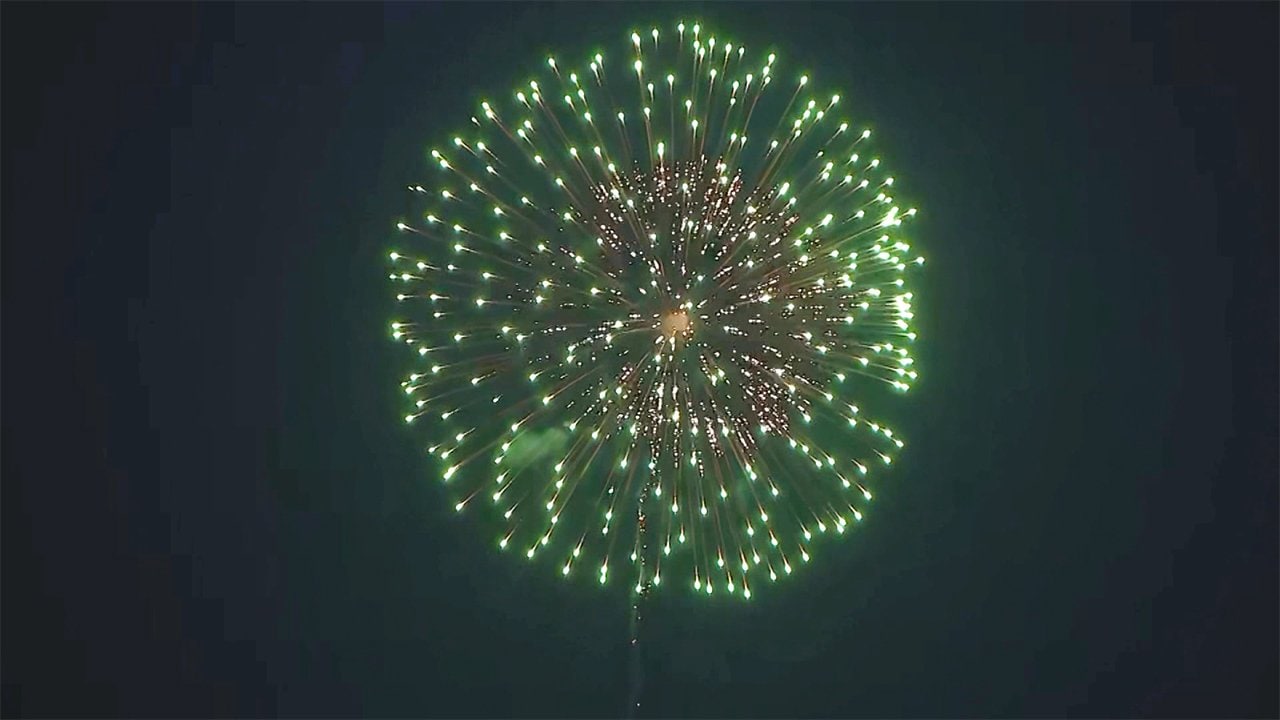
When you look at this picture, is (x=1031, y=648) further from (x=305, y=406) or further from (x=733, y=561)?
(x=305, y=406)

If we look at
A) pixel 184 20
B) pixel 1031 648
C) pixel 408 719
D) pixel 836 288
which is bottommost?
pixel 408 719

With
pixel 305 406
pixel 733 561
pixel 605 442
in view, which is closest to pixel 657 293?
pixel 605 442

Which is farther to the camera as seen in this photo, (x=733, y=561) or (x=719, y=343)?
(x=733, y=561)

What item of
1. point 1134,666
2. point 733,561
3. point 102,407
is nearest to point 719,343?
point 733,561

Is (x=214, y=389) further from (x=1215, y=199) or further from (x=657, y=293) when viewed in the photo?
(x=1215, y=199)

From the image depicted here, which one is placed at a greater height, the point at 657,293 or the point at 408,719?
the point at 657,293

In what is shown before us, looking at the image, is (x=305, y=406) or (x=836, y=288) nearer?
(x=836, y=288)
